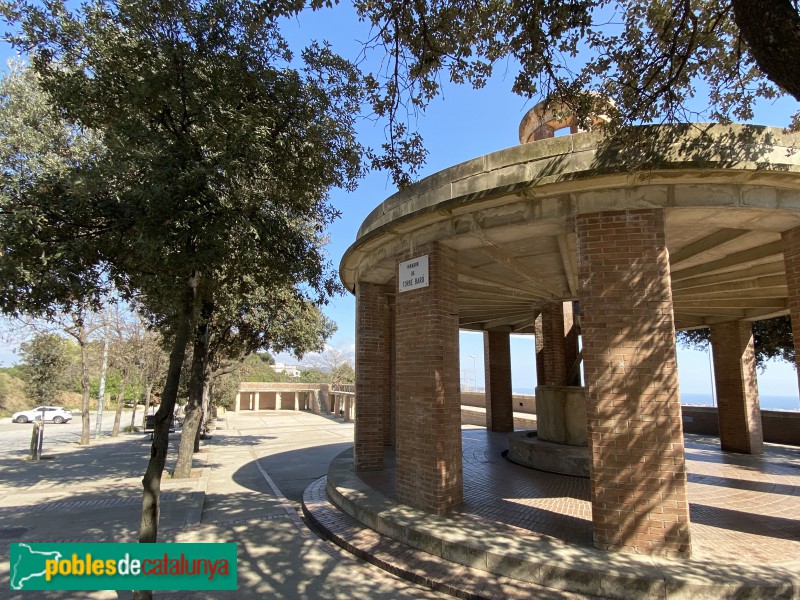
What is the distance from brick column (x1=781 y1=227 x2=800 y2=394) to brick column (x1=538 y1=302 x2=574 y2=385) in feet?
23.3

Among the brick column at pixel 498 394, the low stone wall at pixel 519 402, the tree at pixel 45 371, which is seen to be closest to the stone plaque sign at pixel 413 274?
the brick column at pixel 498 394

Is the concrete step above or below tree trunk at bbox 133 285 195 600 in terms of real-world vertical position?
below

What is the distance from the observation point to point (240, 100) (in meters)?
4.48

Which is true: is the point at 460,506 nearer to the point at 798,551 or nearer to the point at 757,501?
the point at 798,551

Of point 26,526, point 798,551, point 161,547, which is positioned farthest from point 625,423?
point 26,526

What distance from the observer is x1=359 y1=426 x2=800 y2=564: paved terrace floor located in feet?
15.7

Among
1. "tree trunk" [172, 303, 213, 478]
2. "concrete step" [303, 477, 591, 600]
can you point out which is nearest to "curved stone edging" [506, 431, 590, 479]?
"concrete step" [303, 477, 591, 600]

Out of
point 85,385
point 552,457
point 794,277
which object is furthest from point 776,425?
point 85,385

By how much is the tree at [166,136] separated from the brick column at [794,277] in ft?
18.9

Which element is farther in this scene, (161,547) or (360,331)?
(360,331)

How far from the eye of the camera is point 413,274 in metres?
6.52

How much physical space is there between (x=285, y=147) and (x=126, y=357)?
23079 millimetres

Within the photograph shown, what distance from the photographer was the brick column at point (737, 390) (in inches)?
428

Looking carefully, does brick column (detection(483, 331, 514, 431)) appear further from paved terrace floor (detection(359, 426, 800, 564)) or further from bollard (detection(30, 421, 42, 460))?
bollard (detection(30, 421, 42, 460))
